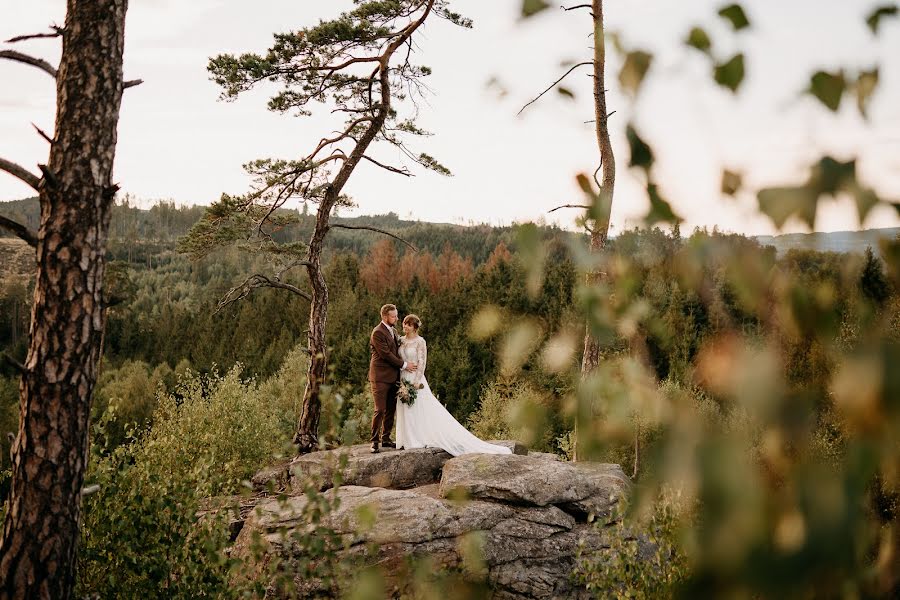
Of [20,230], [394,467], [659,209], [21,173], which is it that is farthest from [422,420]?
[659,209]

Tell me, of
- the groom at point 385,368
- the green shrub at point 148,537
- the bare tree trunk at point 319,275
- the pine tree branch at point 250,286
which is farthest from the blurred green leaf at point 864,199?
the bare tree trunk at point 319,275

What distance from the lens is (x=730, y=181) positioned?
2.80 feet

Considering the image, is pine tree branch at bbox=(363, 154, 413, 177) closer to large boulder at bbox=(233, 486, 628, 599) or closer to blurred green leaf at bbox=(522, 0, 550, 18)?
large boulder at bbox=(233, 486, 628, 599)

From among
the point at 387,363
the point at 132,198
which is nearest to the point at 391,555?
the point at 387,363

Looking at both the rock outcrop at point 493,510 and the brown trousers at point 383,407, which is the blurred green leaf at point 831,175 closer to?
the rock outcrop at point 493,510

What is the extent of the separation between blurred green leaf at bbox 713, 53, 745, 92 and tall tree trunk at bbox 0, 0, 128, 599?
4.27 m

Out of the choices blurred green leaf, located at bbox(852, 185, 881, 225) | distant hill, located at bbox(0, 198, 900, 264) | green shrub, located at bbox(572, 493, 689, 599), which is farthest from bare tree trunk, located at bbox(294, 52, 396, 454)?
distant hill, located at bbox(0, 198, 900, 264)

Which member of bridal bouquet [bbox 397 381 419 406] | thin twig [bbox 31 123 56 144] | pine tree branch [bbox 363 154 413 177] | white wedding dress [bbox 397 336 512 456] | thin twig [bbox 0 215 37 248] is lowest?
white wedding dress [bbox 397 336 512 456]

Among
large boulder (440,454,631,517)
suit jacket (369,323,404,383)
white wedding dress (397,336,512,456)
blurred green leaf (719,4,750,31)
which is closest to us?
blurred green leaf (719,4,750,31)

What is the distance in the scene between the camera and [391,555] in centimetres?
761

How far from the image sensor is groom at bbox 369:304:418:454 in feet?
33.3

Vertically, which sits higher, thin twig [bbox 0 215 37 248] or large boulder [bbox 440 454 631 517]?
thin twig [bbox 0 215 37 248]

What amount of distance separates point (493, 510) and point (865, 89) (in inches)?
350

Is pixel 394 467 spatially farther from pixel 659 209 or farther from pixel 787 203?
pixel 787 203
